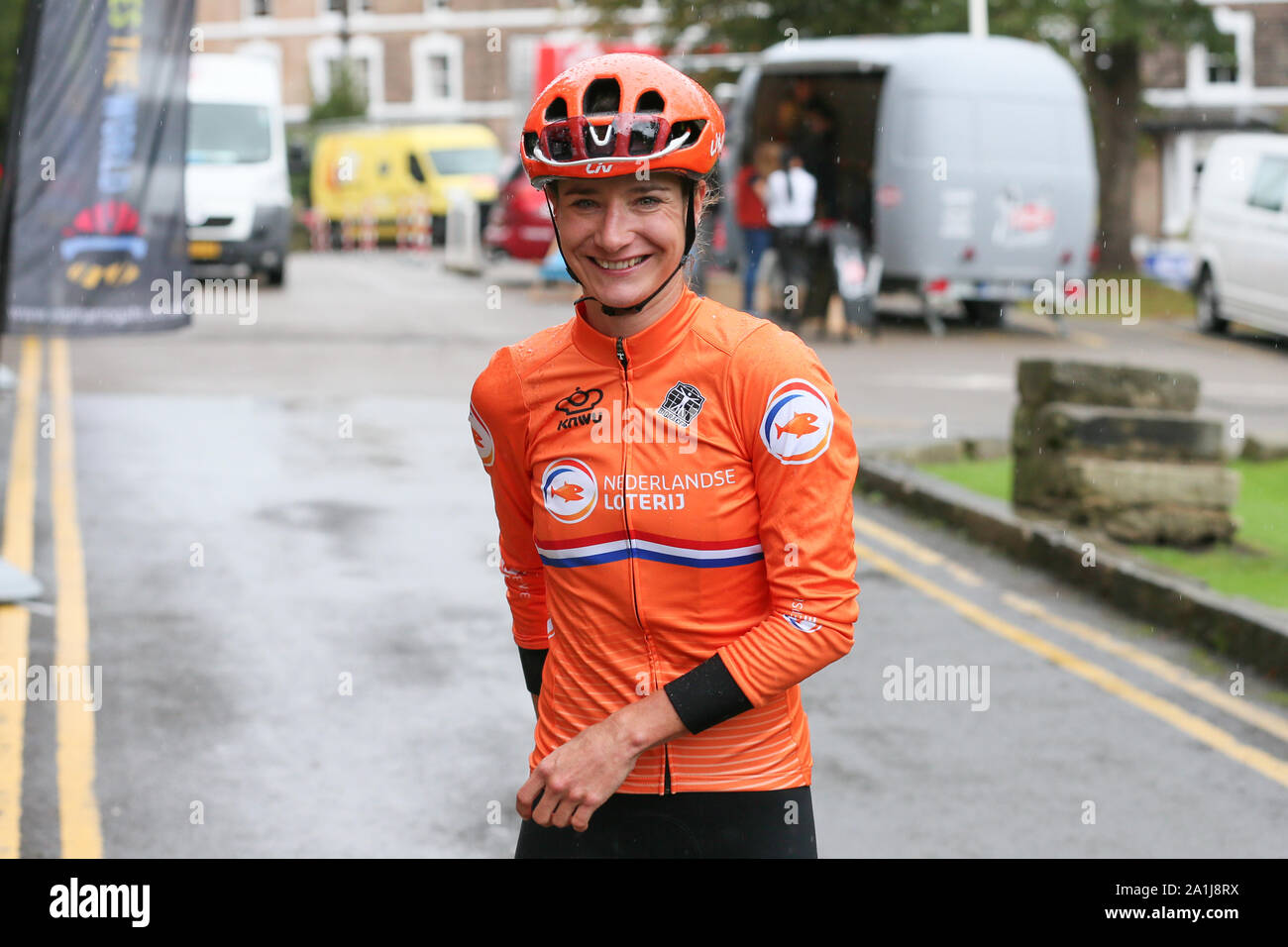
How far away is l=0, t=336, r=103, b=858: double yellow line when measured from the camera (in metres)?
5.43

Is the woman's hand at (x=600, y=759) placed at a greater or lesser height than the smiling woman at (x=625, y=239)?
lesser

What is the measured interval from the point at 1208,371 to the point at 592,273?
16672mm

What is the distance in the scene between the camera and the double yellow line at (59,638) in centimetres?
543

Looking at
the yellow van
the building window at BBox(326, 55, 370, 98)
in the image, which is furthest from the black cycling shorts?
the building window at BBox(326, 55, 370, 98)

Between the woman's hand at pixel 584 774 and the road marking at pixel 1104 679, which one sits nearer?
the woman's hand at pixel 584 774

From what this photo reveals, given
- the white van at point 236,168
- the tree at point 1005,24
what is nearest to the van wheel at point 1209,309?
the tree at point 1005,24

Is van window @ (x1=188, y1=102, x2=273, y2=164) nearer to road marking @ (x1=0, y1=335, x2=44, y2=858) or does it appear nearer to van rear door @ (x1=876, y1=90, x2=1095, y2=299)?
van rear door @ (x1=876, y1=90, x2=1095, y2=299)

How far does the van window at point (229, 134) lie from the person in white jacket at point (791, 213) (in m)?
8.80

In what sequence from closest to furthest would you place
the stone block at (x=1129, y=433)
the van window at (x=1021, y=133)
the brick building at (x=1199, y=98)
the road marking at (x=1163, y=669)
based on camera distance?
1. the road marking at (x=1163, y=669)
2. the stone block at (x=1129, y=433)
3. the van window at (x=1021, y=133)
4. the brick building at (x=1199, y=98)

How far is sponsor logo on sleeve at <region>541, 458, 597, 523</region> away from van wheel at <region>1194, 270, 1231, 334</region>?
2053 cm

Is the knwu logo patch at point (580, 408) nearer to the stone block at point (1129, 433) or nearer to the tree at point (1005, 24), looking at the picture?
the stone block at point (1129, 433)

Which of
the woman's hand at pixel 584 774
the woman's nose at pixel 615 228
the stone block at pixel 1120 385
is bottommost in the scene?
the stone block at pixel 1120 385

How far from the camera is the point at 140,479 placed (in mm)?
11219

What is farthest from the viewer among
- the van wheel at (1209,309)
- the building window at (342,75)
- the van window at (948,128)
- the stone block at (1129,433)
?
the building window at (342,75)
